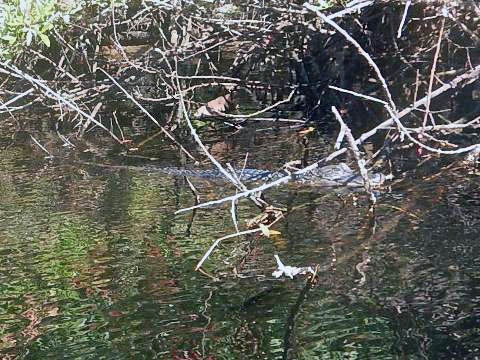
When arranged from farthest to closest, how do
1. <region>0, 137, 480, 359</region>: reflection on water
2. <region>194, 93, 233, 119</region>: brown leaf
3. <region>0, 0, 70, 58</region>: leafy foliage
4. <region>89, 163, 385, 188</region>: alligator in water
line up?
<region>194, 93, 233, 119</region>: brown leaf < <region>0, 0, 70, 58</region>: leafy foliage < <region>89, 163, 385, 188</region>: alligator in water < <region>0, 137, 480, 359</region>: reflection on water

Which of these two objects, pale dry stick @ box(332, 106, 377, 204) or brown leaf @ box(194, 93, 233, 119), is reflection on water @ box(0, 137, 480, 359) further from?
brown leaf @ box(194, 93, 233, 119)

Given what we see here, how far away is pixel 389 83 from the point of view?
7.00 metres

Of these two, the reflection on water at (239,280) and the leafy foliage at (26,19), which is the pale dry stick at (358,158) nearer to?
the reflection on water at (239,280)

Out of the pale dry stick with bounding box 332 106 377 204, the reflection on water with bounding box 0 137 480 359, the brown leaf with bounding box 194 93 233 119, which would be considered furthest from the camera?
the brown leaf with bounding box 194 93 233 119

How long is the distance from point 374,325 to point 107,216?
7.44ft

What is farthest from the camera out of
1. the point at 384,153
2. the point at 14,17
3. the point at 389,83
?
the point at 389,83

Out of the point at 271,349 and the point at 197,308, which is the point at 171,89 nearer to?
the point at 197,308

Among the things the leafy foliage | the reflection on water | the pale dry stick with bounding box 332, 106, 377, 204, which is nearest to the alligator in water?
the reflection on water

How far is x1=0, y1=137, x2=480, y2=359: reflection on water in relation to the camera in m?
3.35

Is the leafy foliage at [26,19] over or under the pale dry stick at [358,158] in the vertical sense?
over

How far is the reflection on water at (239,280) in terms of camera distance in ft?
11.0

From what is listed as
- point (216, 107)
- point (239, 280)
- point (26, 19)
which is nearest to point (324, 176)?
point (239, 280)

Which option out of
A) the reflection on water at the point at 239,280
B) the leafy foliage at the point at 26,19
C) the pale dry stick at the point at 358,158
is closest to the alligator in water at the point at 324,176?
the reflection on water at the point at 239,280

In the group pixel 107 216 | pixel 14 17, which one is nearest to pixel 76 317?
pixel 107 216
